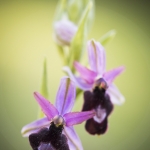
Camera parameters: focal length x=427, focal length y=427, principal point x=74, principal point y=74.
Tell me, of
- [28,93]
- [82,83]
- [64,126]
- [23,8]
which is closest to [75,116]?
[64,126]

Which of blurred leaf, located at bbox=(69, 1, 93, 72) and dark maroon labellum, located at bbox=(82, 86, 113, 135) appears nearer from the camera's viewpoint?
dark maroon labellum, located at bbox=(82, 86, 113, 135)

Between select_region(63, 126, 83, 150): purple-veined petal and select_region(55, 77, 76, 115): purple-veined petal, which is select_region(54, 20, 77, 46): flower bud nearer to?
select_region(55, 77, 76, 115): purple-veined petal

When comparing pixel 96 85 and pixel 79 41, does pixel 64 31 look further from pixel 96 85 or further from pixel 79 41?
pixel 96 85

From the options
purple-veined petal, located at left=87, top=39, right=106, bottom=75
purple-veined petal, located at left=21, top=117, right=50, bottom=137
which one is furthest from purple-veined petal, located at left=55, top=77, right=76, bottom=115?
purple-veined petal, located at left=87, top=39, right=106, bottom=75

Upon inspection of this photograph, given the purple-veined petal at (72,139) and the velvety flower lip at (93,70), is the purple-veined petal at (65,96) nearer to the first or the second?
the purple-veined petal at (72,139)

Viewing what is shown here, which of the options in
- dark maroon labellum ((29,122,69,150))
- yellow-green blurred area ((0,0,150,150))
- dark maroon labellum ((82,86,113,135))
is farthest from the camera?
yellow-green blurred area ((0,0,150,150))

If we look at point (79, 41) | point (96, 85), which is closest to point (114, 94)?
point (96, 85)

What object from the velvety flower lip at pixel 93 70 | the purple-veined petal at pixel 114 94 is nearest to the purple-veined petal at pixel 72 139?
the velvety flower lip at pixel 93 70
